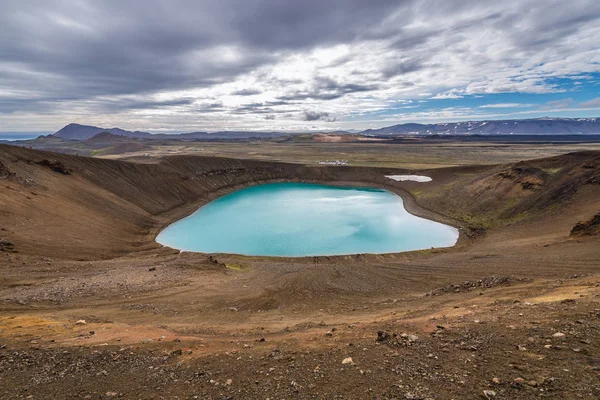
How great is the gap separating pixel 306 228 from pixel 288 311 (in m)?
29.7

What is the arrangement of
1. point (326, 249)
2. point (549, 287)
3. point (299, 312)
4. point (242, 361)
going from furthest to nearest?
point (326, 249) → point (299, 312) → point (549, 287) → point (242, 361)

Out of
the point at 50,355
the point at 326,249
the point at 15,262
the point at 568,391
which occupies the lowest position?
the point at 326,249

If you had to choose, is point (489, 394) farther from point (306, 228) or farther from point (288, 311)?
point (306, 228)

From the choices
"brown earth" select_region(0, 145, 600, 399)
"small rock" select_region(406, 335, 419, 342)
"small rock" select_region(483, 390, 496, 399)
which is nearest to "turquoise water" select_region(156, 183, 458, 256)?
"brown earth" select_region(0, 145, 600, 399)

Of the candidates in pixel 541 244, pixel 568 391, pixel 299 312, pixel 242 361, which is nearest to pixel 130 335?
pixel 242 361

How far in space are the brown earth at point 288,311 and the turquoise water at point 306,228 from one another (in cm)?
415

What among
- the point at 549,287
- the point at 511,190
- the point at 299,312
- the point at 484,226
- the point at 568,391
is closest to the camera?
the point at 568,391

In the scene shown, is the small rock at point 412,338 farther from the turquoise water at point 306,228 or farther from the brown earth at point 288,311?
the turquoise water at point 306,228

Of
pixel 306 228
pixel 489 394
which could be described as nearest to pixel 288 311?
pixel 489 394

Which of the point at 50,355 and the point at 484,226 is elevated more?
the point at 50,355

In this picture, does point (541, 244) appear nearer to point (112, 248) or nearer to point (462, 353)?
point (462, 353)

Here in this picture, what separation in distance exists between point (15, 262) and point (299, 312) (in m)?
22.4

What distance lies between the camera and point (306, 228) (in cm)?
4756

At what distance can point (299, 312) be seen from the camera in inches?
701
